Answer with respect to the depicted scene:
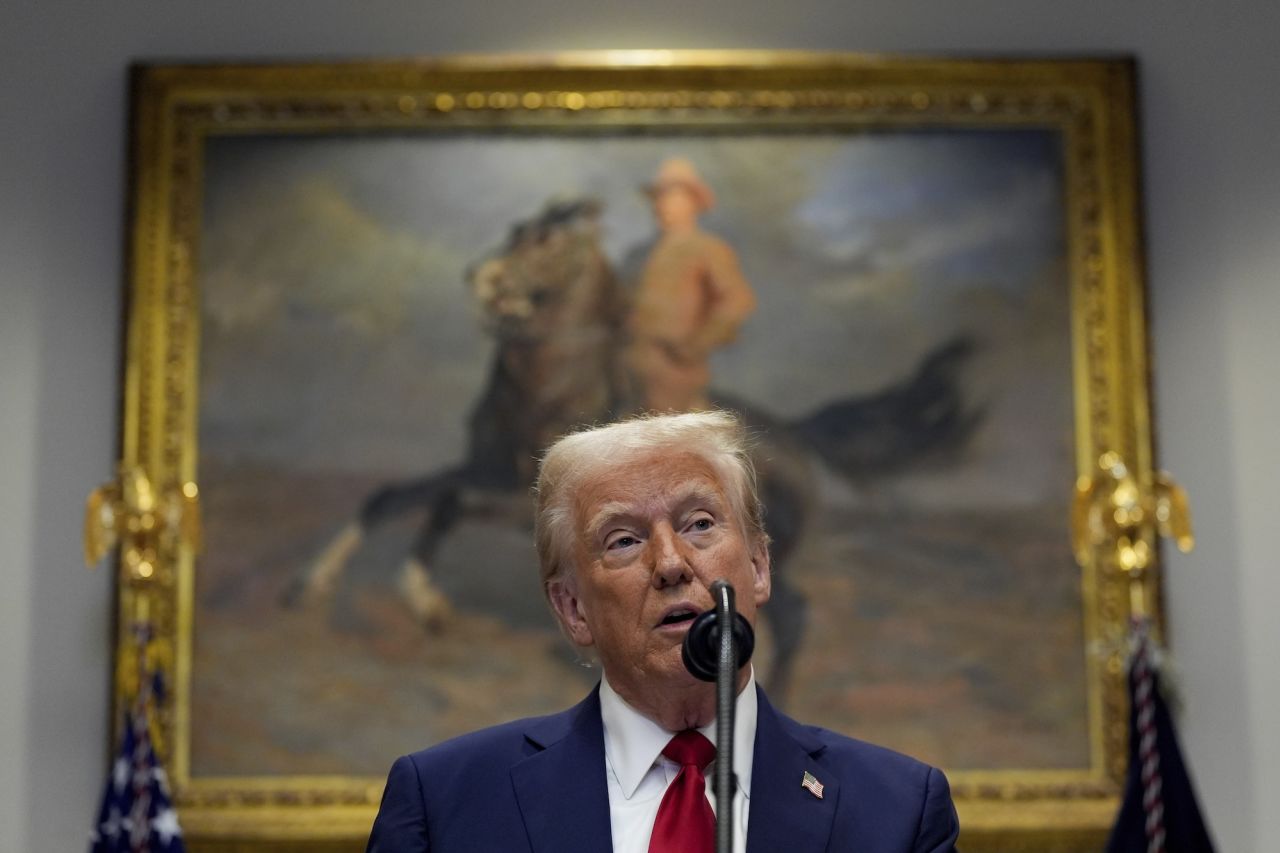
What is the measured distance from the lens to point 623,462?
2.74m

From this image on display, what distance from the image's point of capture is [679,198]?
5555 millimetres

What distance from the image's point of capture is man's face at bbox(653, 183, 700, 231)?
5547mm

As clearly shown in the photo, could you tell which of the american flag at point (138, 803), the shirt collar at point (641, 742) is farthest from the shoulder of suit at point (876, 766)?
the american flag at point (138, 803)

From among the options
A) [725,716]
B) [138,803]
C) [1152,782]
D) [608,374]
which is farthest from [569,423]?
[725,716]

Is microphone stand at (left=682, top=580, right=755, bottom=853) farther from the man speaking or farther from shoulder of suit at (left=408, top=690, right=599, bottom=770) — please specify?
shoulder of suit at (left=408, top=690, right=599, bottom=770)

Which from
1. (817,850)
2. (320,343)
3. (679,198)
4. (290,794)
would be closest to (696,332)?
(679,198)

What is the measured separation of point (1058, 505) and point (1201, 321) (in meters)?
0.80

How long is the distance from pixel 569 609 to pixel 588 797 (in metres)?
0.37

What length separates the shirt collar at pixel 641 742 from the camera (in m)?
2.62

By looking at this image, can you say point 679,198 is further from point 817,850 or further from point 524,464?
point 817,850

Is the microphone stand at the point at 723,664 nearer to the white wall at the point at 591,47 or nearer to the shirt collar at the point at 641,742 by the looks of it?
the shirt collar at the point at 641,742

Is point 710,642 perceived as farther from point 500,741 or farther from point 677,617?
point 500,741

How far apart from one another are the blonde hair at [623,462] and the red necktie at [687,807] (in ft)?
1.26

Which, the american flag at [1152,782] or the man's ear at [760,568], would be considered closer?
the man's ear at [760,568]
